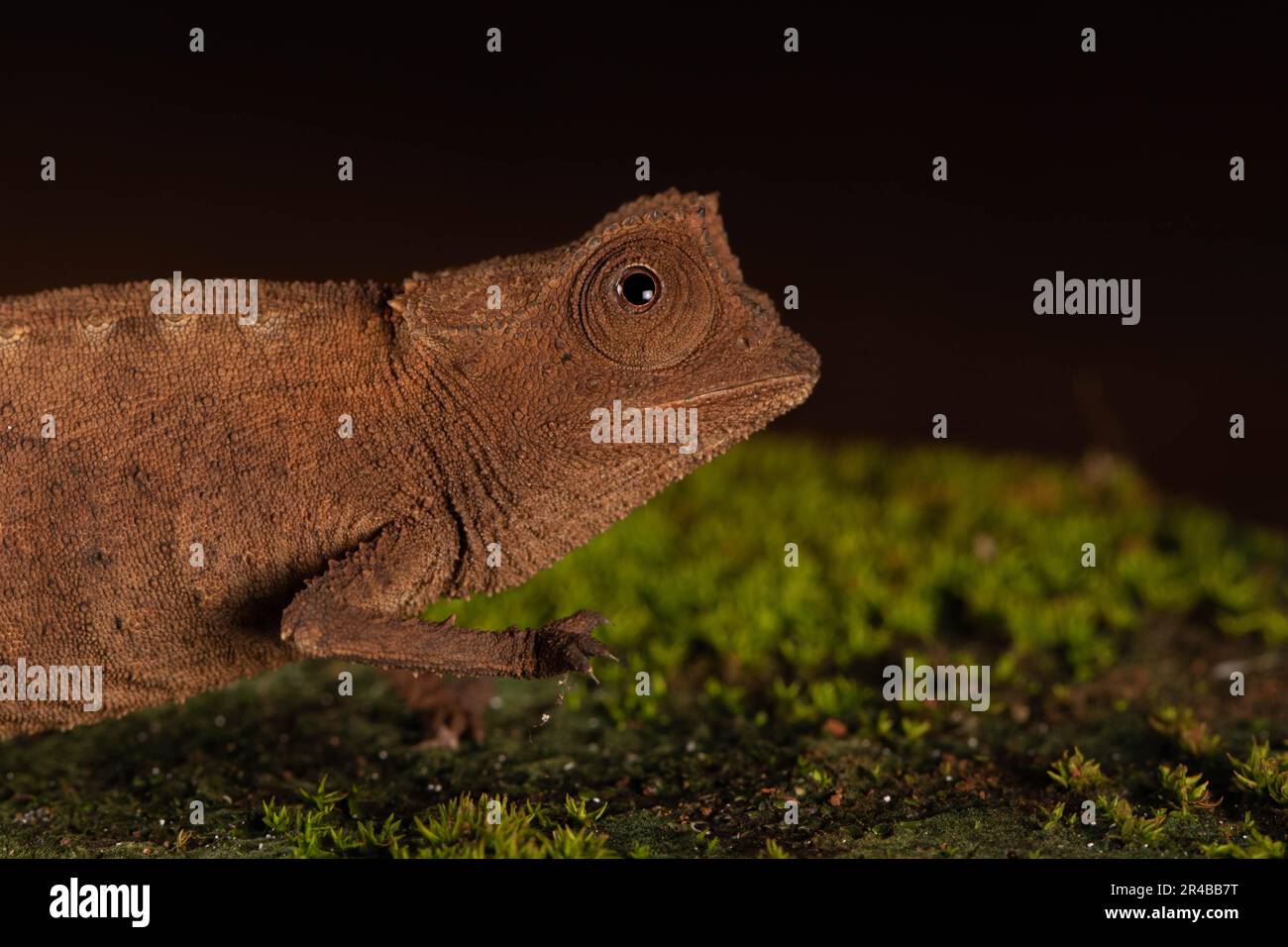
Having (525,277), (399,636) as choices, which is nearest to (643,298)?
(525,277)

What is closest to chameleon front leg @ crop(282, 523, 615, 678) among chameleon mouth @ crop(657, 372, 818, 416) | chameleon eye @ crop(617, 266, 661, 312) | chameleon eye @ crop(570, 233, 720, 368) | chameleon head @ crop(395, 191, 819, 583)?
chameleon head @ crop(395, 191, 819, 583)

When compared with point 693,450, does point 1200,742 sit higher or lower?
lower

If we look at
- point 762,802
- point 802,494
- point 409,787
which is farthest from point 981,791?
point 802,494

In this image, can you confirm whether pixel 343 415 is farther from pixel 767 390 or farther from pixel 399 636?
pixel 767 390

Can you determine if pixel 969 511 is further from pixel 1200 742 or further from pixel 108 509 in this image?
pixel 108 509

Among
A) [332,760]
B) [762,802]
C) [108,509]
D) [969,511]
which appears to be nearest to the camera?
[108,509]

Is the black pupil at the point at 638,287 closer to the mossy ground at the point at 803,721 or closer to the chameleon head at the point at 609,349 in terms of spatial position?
the chameleon head at the point at 609,349

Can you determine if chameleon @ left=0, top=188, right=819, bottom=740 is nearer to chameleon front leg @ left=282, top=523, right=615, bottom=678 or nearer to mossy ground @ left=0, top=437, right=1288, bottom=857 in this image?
chameleon front leg @ left=282, top=523, right=615, bottom=678
